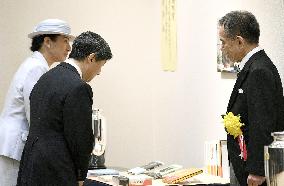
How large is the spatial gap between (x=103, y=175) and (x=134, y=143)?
4.21ft

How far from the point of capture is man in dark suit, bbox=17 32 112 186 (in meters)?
2.13

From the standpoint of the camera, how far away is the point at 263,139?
2.22 meters

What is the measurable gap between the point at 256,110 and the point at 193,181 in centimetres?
73

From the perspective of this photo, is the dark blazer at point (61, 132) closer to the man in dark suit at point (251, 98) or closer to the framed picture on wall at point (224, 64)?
the man in dark suit at point (251, 98)

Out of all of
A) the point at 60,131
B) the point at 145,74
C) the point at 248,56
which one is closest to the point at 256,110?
the point at 248,56

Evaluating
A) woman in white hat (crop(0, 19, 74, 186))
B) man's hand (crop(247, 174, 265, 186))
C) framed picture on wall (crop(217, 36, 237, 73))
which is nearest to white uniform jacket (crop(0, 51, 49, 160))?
woman in white hat (crop(0, 19, 74, 186))

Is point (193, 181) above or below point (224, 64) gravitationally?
below

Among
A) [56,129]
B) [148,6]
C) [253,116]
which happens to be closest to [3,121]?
[56,129]

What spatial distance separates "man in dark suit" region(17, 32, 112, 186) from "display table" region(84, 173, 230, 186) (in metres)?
0.65

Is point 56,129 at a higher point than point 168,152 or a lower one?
higher

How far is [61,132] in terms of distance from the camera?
217cm

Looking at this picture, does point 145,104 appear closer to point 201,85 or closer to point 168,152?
point 168,152

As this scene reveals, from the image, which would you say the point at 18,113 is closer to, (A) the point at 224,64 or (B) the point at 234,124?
(B) the point at 234,124

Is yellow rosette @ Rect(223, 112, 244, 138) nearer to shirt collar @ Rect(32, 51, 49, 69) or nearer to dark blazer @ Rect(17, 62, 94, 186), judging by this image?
dark blazer @ Rect(17, 62, 94, 186)
